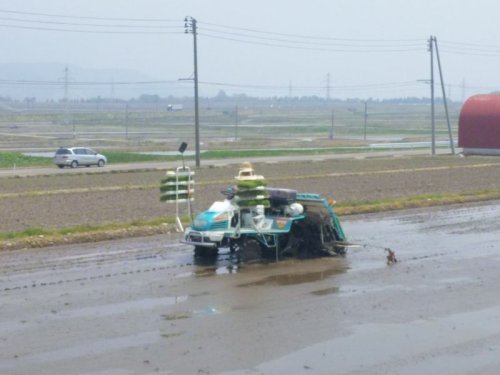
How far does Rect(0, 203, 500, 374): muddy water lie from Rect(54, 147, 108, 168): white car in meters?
33.6

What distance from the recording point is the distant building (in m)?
63.2

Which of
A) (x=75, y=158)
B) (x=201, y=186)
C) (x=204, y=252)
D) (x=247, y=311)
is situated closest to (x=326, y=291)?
(x=247, y=311)

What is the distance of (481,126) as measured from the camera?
64.0 metres

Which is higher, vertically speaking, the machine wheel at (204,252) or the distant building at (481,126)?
the distant building at (481,126)

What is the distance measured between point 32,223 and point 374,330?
43.5 feet

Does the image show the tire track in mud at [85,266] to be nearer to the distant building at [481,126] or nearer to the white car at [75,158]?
the white car at [75,158]

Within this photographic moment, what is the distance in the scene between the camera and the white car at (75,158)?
55572 mm

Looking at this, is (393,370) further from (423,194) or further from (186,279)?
(423,194)

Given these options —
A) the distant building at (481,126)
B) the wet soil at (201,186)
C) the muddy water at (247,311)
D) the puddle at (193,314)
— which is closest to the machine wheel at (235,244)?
the muddy water at (247,311)

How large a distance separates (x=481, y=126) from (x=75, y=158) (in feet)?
83.1

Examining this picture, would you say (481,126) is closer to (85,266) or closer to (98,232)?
(98,232)

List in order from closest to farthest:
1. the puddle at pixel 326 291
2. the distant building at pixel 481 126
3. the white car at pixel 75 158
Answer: the puddle at pixel 326 291
the white car at pixel 75 158
the distant building at pixel 481 126

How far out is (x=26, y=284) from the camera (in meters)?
17.3

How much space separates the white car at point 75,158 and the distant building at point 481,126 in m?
23.3
